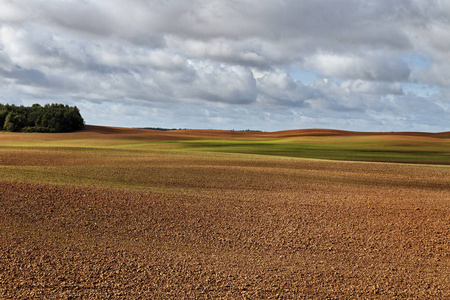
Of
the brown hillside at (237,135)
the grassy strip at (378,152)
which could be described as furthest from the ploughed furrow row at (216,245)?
the brown hillside at (237,135)

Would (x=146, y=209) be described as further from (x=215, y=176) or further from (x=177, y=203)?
(x=215, y=176)

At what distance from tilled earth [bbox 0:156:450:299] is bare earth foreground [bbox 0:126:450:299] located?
0.09 feet

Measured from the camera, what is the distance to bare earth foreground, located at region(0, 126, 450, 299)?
7.86 metres

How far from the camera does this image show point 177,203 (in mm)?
13539

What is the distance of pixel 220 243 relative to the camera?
10312 millimetres

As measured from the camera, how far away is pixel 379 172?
23203mm

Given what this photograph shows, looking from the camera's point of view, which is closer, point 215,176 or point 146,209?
point 146,209

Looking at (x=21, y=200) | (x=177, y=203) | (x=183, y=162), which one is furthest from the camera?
(x=183, y=162)

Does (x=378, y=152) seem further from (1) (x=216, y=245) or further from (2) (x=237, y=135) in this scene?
(1) (x=216, y=245)

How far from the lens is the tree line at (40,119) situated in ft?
212

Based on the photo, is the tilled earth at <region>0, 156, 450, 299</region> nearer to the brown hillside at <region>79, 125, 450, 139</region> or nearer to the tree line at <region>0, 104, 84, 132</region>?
the brown hillside at <region>79, 125, 450, 139</region>

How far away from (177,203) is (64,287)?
619 centimetres

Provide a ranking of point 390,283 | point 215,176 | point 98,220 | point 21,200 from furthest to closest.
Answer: point 215,176 → point 21,200 → point 98,220 → point 390,283

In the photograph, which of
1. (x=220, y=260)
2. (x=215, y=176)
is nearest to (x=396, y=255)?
(x=220, y=260)
